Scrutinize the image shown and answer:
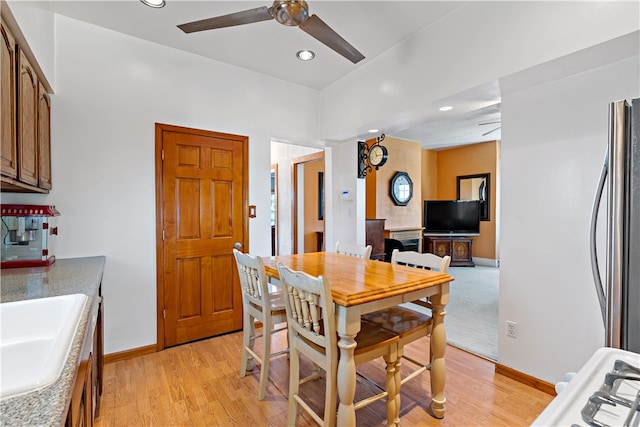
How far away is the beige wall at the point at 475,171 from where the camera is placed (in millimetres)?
6539

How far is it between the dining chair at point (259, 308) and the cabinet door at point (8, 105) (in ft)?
4.12

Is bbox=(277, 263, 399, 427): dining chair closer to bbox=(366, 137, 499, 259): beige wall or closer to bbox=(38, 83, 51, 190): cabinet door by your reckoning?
bbox=(38, 83, 51, 190): cabinet door

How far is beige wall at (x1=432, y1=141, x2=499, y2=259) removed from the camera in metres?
6.54

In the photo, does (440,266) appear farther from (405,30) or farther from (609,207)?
(405,30)

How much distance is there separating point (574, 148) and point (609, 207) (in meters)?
1.08

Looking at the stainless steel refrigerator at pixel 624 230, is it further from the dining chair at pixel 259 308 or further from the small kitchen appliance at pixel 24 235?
the small kitchen appliance at pixel 24 235

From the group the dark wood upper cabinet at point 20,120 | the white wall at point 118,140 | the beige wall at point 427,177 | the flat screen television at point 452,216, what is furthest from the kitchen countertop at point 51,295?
the flat screen television at point 452,216

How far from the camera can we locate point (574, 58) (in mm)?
1754

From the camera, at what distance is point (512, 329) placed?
7.48 ft

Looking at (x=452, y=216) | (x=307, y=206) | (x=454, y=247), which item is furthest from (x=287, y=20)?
(x=454, y=247)

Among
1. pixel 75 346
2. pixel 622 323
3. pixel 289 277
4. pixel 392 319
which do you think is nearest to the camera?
pixel 75 346

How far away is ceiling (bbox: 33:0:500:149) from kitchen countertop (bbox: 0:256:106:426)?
65.7 inches

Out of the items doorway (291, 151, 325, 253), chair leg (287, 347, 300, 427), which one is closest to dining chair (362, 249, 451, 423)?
chair leg (287, 347, 300, 427)

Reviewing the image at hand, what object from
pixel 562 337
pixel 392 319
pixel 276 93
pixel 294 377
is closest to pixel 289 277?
pixel 294 377
